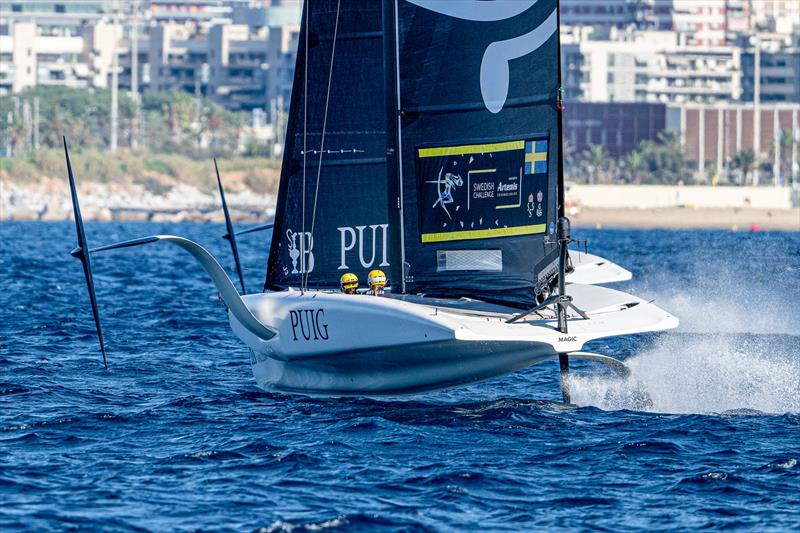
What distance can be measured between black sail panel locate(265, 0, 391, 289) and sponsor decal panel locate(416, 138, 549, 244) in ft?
9.81

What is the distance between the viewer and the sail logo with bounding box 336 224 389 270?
22984mm

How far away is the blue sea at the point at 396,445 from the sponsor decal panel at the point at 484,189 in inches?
97.9

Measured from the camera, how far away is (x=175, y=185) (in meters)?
150

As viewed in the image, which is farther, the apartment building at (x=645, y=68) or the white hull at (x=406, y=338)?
the apartment building at (x=645, y=68)

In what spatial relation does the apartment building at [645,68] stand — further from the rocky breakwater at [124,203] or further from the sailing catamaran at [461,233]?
the sailing catamaran at [461,233]

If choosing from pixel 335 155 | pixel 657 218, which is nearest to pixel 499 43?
pixel 335 155

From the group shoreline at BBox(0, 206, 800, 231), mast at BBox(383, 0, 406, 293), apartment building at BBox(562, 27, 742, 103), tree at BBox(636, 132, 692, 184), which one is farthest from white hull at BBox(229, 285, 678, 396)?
apartment building at BBox(562, 27, 742, 103)

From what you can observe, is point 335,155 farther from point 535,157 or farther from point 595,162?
point 595,162

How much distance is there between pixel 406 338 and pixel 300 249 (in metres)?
4.52

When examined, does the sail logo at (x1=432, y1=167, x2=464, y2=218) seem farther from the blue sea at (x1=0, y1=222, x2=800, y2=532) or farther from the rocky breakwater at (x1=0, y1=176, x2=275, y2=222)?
the rocky breakwater at (x1=0, y1=176, x2=275, y2=222)

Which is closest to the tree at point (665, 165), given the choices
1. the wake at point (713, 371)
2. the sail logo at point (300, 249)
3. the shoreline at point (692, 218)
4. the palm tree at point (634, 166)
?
the palm tree at point (634, 166)

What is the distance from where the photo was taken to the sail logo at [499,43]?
1956 cm

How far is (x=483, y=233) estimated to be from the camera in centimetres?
1994

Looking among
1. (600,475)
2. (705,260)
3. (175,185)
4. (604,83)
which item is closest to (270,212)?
(175,185)
